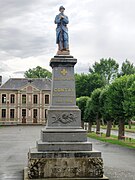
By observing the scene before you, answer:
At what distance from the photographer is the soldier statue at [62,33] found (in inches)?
593

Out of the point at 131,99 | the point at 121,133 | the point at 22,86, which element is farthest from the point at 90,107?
the point at 22,86

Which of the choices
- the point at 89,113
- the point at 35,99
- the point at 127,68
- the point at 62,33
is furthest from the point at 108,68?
the point at 62,33

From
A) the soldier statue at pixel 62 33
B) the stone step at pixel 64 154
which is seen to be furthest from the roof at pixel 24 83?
the stone step at pixel 64 154

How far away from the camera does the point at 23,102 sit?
8231 cm

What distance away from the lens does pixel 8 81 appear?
82.8 metres

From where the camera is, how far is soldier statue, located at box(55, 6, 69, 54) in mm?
15055

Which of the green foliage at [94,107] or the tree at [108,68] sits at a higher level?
the tree at [108,68]

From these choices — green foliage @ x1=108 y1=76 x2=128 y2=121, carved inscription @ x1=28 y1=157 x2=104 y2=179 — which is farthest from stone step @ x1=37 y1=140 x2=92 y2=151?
green foliage @ x1=108 y1=76 x2=128 y2=121

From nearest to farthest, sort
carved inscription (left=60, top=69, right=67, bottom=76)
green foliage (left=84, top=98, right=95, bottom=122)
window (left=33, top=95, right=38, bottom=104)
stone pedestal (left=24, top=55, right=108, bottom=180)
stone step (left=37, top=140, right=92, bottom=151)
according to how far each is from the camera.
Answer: stone pedestal (left=24, top=55, right=108, bottom=180) < stone step (left=37, top=140, right=92, bottom=151) < carved inscription (left=60, top=69, right=67, bottom=76) < green foliage (left=84, top=98, right=95, bottom=122) < window (left=33, top=95, right=38, bottom=104)

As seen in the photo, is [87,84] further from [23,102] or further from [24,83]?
[23,102]

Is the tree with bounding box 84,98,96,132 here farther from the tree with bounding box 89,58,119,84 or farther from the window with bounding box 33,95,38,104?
the tree with bounding box 89,58,119,84

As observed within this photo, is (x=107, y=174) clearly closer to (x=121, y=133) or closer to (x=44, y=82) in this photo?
(x=121, y=133)

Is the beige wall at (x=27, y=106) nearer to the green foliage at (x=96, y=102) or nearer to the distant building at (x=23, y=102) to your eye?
the distant building at (x=23, y=102)

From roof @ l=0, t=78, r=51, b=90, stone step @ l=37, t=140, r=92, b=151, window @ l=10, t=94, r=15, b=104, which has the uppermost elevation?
roof @ l=0, t=78, r=51, b=90
